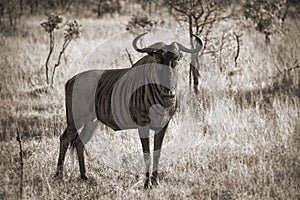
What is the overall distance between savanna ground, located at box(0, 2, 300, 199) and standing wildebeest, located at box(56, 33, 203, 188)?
33 cm

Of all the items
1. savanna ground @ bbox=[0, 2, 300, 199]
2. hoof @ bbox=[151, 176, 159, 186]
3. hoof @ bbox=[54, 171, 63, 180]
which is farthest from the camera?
hoof @ bbox=[54, 171, 63, 180]

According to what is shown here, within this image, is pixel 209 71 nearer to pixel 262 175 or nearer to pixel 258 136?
pixel 258 136

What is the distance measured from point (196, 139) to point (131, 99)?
1718 millimetres

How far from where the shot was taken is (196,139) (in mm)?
6711

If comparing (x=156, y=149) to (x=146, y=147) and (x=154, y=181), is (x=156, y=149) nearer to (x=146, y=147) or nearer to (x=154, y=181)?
(x=146, y=147)

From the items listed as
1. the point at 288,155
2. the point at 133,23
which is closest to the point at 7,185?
the point at 288,155

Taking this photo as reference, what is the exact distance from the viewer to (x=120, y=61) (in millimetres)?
10953

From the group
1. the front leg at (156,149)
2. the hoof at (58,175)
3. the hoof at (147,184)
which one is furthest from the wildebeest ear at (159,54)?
the hoof at (58,175)

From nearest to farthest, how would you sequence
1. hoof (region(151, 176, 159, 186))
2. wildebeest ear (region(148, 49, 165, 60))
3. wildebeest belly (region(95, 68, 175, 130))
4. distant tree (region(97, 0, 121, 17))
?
wildebeest ear (region(148, 49, 165, 60)) < wildebeest belly (region(95, 68, 175, 130)) < hoof (region(151, 176, 159, 186)) < distant tree (region(97, 0, 121, 17))

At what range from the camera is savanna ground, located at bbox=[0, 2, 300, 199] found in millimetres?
5215

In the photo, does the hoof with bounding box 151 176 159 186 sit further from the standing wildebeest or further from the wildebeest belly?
the wildebeest belly

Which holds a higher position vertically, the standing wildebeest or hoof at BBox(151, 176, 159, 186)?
the standing wildebeest

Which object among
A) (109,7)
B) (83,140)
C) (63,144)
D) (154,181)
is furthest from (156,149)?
(109,7)

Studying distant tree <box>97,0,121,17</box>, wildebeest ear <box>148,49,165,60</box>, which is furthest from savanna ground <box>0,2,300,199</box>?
distant tree <box>97,0,121,17</box>
